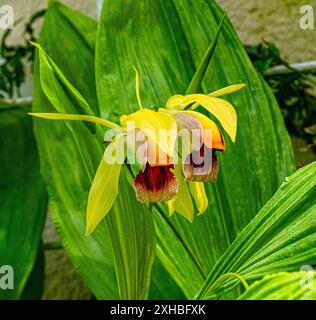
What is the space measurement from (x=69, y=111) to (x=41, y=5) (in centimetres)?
77

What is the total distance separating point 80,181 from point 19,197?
0.13 meters

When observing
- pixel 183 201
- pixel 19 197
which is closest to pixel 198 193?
pixel 183 201

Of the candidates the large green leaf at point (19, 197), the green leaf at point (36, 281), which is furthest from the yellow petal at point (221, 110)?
the green leaf at point (36, 281)

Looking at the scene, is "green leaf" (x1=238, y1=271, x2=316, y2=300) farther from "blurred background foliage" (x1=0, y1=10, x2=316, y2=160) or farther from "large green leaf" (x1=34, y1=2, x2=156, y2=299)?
"blurred background foliage" (x1=0, y1=10, x2=316, y2=160)

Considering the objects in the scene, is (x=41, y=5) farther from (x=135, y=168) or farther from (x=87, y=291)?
(x=135, y=168)

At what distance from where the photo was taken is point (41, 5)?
1.27 meters

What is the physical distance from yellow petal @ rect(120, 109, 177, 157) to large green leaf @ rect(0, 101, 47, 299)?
1.18ft

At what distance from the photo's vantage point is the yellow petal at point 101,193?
1.85ft

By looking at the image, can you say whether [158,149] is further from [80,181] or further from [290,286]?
[80,181]

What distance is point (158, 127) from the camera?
0.52 metres

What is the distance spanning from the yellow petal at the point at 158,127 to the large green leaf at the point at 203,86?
186 millimetres

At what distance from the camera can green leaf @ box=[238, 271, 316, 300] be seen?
0.40 meters

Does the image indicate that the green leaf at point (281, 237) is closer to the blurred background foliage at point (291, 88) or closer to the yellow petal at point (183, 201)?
the yellow petal at point (183, 201)

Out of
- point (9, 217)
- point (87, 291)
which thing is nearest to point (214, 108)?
point (9, 217)
